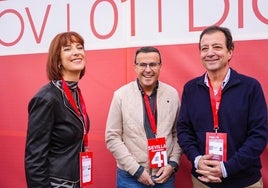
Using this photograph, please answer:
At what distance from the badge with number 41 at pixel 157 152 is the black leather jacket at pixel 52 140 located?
424 millimetres

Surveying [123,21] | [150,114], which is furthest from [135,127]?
[123,21]

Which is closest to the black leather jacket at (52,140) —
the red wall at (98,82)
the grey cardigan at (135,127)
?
the grey cardigan at (135,127)

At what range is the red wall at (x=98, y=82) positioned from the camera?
2053 mm

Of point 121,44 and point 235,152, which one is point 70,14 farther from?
point 235,152

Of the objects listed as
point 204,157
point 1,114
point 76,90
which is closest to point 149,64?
point 76,90

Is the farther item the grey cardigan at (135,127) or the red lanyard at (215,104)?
the grey cardigan at (135,127)

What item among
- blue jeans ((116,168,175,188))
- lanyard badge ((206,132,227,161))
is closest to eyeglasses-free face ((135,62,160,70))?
lanyard badge ((206,132,227,161))

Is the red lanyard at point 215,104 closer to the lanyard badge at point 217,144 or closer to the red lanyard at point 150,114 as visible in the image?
the lanyard badge at point 217,144

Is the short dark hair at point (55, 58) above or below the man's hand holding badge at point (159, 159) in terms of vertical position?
above

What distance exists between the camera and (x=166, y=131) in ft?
6.12

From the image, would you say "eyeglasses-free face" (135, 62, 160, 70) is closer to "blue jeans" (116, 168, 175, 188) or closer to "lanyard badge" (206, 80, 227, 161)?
"lanyard badge" (206, 80, 227, 161)

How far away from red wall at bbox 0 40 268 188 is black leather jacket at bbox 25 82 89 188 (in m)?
0.90

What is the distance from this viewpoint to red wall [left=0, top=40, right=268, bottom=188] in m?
2.05

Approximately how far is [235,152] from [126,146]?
23.4 inches
